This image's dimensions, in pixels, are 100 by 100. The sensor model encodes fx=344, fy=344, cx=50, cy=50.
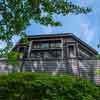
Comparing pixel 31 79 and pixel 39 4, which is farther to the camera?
pixel 39 4

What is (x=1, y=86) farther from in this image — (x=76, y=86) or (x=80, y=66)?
(x=80, y=66)

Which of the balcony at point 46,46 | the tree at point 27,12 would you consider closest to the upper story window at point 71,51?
the balcony at point 46,46

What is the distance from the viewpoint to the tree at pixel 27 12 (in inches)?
483

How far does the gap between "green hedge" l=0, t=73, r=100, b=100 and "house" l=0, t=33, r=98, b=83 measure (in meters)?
20.5

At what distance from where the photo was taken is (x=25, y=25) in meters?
13.1

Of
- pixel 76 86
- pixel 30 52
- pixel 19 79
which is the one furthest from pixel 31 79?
pixel 30 52

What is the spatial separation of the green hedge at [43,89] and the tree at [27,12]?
15.9ft

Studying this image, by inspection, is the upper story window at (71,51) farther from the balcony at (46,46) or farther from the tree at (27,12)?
the tree at (27,12)

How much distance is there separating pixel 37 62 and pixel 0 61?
3.24m

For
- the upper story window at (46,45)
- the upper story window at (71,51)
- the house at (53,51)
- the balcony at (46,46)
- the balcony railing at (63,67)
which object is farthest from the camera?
the upper story window at (46,45)

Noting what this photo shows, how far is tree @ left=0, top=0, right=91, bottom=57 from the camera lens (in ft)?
40.2

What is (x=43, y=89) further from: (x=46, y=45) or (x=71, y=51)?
(x=46, y=45)

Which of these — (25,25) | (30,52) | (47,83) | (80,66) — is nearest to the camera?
(47,83)

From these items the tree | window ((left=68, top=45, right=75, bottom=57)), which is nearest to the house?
window ((left=68, top=45, right=75, bottom=57))
